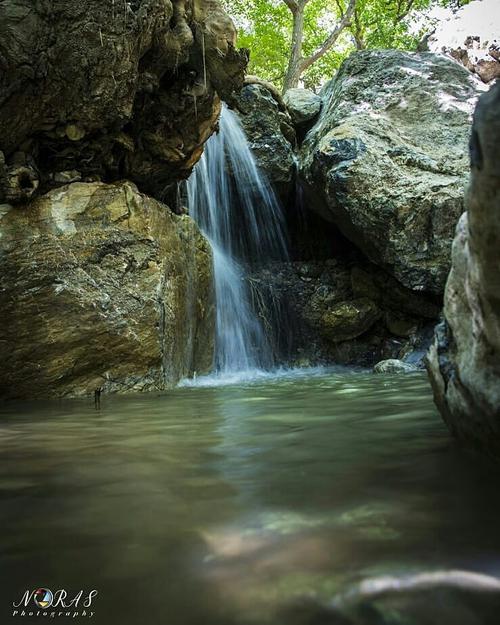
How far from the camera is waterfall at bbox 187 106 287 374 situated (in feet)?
29.1

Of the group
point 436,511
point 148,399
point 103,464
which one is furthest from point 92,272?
point 436,511

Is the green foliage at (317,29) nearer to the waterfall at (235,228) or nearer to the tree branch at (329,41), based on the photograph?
the tree branch at (329,41)

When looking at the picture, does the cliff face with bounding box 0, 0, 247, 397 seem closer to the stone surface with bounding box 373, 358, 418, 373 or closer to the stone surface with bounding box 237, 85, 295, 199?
the stone surface with bounding box 373, 358, 418, 373

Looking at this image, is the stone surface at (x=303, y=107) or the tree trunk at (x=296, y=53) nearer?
the stone surface at (x=303, y=107)

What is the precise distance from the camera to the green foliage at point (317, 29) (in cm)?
1677

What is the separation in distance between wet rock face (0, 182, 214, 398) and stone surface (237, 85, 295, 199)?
4.68 meters

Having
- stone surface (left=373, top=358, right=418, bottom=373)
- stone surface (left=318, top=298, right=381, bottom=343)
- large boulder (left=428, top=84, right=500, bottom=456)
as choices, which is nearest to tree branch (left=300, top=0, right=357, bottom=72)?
stone surface (left=318, top=298, right=381, bottom=343)

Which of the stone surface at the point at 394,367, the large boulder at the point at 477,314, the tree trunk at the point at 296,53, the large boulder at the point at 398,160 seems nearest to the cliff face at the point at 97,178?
the stone surface at the point at 394,367

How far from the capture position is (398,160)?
891 centimetres

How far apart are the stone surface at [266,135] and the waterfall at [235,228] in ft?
0.56

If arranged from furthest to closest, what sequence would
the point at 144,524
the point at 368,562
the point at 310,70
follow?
1. the point at 310,70
2. the point at 144,524
3. the point at 368,562

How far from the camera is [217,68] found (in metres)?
6.05

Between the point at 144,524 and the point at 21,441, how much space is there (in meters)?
1.52

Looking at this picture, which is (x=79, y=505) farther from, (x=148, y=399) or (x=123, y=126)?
(x=123, y=126)
